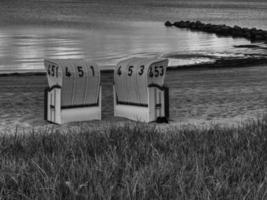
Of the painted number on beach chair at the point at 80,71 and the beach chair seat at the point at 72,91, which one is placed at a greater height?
the painted number on beach chair at the point at 80,71

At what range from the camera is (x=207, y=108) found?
1391 cm

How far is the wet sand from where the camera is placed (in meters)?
12.2

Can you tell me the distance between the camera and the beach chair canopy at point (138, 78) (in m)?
11.2

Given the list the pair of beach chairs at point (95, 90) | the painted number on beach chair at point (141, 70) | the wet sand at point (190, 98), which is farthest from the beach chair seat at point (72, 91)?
the painted number on beach chair at point (141, 70)

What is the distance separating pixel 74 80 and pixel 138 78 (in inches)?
46.8

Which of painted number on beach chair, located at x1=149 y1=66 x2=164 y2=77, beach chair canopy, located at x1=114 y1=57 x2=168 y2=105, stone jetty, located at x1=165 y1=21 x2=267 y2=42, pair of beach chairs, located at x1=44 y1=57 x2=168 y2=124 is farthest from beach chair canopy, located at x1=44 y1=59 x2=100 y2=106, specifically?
stone jetty, located at x1=165 y1=21 x2=267 y2=42

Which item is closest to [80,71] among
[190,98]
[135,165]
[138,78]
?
[138,78]

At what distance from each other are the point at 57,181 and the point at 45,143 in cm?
211

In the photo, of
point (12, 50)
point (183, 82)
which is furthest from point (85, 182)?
point (12, 50)

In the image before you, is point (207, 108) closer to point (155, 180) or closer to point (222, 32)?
point (155, 180)

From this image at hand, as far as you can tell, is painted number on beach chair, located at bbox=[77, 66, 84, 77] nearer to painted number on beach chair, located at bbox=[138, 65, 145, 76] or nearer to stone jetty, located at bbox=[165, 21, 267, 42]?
painted number on beach chair, located at bbox=[138, 65, 145, 76]

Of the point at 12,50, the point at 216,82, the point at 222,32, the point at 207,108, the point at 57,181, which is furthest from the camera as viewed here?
the point at 222,32

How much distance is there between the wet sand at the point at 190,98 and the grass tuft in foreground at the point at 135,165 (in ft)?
13.1

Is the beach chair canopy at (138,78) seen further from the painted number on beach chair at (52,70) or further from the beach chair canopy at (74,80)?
the painted number on beach chair at (52,70)
